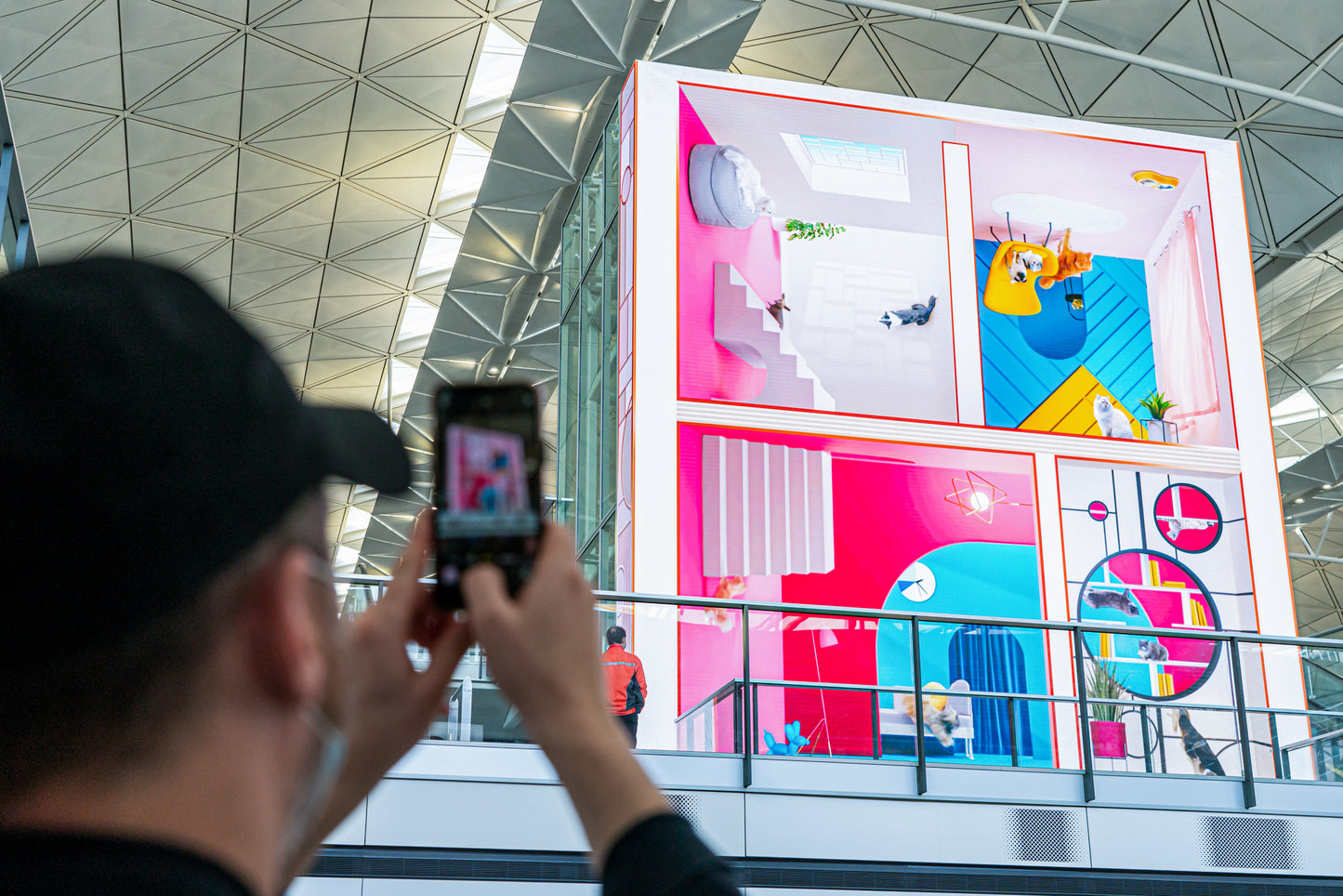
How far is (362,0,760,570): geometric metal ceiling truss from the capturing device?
1558 centimetres

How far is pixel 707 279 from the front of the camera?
13.5m

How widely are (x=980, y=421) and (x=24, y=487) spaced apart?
44.9 ft

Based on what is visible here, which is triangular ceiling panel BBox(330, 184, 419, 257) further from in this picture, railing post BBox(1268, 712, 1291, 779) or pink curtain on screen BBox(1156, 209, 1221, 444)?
railing post BBox(1268, 712, 1291, 779)

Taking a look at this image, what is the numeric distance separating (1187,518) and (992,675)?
21.0 ft

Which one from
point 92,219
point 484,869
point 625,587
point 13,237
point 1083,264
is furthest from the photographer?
point 92,219

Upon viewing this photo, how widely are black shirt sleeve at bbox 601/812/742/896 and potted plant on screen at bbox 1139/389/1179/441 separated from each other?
14.6 meters

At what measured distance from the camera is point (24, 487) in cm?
69

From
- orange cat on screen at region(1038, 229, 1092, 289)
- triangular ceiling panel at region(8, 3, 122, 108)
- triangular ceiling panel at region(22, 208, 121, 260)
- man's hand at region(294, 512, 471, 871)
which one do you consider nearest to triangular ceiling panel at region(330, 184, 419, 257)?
triangular ceiling panel at region(22, 208, 121, 260)

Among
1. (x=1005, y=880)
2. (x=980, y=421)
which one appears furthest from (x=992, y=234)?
(x=1005, y=880)

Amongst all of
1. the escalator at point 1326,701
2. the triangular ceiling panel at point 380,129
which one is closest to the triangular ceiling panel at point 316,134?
the triangular ceiling panel at point 380,129

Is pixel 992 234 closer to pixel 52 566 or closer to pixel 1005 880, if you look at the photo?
pixel 1005 880

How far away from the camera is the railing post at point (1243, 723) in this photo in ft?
27.9

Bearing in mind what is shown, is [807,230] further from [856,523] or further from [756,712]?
[756,712]

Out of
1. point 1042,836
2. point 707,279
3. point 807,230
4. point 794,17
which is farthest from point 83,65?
point 1042,836
